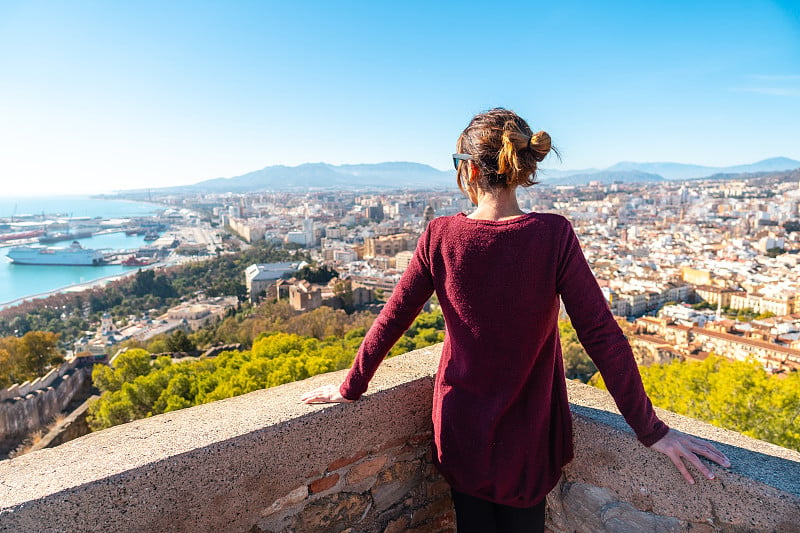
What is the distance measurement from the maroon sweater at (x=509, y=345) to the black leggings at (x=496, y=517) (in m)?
0.03

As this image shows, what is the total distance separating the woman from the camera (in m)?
0.85

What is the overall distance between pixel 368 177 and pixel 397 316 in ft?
488

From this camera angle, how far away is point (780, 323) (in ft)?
62.7

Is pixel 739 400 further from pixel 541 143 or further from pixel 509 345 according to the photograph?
pixel 541 143

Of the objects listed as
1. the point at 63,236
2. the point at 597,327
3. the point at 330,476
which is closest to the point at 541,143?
the point at 597,327

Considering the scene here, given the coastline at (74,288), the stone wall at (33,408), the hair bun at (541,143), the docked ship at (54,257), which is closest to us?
the hair bun at (541,143)

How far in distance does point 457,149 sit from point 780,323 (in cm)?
2290

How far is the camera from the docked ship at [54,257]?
43406mm

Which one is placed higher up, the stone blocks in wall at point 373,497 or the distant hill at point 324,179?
the distant hill at point 324,179

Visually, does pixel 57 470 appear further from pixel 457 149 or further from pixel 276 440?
pixel 457 149

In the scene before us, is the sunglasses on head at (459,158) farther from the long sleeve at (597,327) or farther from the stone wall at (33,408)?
the stone wall at (33,408)

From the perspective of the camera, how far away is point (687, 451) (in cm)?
90

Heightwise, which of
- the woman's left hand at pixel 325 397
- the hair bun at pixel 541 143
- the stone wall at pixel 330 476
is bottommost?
the stone wall at pixel 330 476

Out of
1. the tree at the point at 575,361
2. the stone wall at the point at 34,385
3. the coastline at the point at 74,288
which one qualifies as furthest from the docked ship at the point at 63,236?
the tree at the point at 575,361
